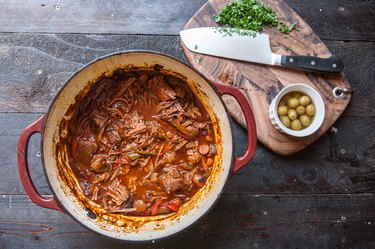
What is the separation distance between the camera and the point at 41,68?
2504 millimetres

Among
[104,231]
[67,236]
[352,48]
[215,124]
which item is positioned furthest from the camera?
[352,48]

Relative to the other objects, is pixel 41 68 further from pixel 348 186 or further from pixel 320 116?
pixel 348 186

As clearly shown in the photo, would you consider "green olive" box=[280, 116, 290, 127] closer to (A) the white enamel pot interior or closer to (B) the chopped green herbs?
(A) the white enamel pot interior

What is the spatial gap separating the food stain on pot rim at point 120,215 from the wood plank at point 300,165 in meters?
0.23

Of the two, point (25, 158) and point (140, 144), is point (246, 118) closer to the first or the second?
point (140, 144)

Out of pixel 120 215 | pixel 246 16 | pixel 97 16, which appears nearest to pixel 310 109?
pixel 246 16

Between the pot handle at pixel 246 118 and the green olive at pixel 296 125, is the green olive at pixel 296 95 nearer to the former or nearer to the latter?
the green olive at pixel 296 125

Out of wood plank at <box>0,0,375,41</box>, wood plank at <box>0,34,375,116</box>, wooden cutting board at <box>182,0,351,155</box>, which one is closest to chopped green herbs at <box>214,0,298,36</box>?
wooden cutting board at <box>182,0,351,155</box>

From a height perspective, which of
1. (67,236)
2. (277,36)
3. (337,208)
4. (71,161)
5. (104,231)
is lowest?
(337,208)

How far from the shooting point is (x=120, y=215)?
2.31m

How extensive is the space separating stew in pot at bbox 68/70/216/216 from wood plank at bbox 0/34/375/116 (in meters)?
0.26

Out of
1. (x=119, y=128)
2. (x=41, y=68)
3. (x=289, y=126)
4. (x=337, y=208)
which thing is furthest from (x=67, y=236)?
(x=337, y=208)

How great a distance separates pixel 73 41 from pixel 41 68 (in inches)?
8.3

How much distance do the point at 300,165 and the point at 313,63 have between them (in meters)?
0.52
